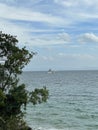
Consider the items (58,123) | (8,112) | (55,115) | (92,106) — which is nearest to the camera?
(8,112)

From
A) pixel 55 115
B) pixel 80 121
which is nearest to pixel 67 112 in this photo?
pixel 55 115

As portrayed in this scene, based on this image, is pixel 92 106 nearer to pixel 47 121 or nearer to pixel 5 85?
pixel 47 121

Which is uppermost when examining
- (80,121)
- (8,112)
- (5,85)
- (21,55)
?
(21,55)

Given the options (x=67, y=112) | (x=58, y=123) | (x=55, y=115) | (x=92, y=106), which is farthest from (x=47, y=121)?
(x=92, y=106)

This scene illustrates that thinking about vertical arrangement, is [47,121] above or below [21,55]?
below

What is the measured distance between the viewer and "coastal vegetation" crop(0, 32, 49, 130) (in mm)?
28219

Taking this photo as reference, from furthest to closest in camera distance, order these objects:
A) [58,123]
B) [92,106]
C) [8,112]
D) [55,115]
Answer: [92,106]
[55,115]
[58,123]
[8,112]

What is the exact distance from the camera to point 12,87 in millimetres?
28969

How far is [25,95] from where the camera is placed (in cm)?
2853

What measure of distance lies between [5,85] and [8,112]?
6.53 feet

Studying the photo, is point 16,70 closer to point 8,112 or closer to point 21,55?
point 21,55

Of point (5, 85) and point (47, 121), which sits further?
point (47, 121)

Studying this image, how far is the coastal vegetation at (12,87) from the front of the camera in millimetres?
28219

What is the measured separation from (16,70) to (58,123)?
56.0ft
